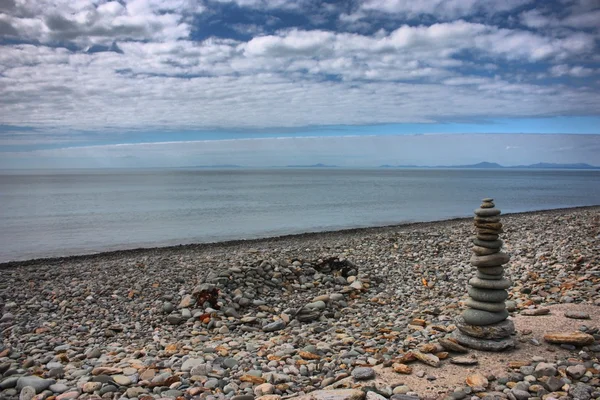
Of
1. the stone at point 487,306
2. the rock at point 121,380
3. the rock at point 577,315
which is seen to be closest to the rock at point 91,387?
the rock at point 121,380

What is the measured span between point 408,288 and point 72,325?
27.0 ft

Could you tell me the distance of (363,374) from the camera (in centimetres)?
609

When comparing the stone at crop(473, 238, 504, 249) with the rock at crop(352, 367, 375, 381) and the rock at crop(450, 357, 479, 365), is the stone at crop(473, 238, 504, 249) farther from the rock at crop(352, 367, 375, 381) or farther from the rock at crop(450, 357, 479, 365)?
the rock at crop(352, 367, 375, 381)

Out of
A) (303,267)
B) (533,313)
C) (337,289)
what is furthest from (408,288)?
(533,313)

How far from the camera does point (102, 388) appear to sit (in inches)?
249

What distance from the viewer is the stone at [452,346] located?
265 inches

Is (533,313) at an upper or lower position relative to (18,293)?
upper

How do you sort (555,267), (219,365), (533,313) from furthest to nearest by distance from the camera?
(555,267) → (533,313) → (219,365)

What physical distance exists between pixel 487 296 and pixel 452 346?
1051 mm

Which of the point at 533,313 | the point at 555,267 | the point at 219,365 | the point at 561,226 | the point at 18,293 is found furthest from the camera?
the point at 561,226

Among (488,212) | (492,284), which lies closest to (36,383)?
(492,284)

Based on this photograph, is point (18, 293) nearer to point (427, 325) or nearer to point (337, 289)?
point (337, 289)

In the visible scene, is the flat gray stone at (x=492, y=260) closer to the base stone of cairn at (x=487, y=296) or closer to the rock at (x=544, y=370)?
the base stone of cairn at (x=487, y=296)

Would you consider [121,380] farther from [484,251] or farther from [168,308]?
[484,251]
